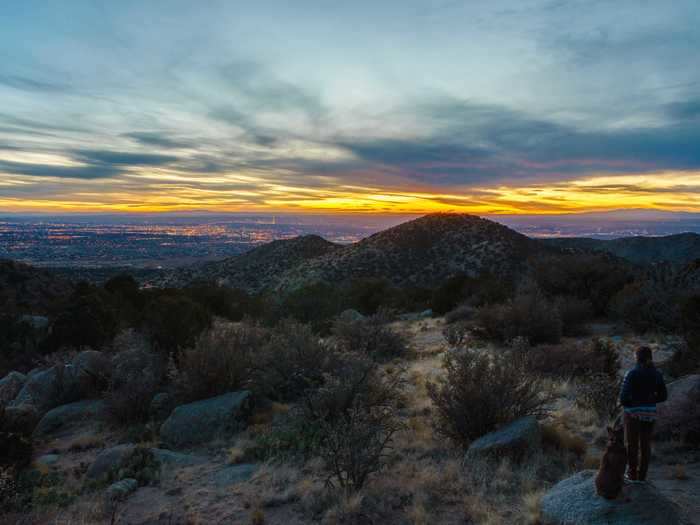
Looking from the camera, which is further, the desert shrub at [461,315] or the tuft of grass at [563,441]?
the desert shrub at [461,315]

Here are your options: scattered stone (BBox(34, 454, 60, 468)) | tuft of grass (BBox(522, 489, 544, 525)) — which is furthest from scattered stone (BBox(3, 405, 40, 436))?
tuft of grass (BBox(522, 489, 544, 525))

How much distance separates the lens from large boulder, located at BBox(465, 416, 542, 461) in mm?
6438

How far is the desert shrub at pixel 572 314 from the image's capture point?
1669cm

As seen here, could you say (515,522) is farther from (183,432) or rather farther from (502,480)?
(183,432)

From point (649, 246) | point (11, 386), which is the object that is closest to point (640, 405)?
point (11, 386)

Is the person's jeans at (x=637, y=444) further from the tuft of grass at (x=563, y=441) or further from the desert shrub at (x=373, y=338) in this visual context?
the desert shrub at (x=373, y=338)

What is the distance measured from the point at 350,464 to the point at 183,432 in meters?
3.97

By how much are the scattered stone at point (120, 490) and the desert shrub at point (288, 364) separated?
129 inches

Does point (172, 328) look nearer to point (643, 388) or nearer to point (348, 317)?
point (348, 317)

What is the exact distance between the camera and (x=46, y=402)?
445 inches

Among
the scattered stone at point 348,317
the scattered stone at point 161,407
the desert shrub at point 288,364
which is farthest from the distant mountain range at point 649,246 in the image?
the scattered stone at point 161,407

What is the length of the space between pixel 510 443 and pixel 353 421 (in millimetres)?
2165

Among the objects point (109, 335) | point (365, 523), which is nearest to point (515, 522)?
point (365, 523)

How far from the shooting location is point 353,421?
6.11 m
